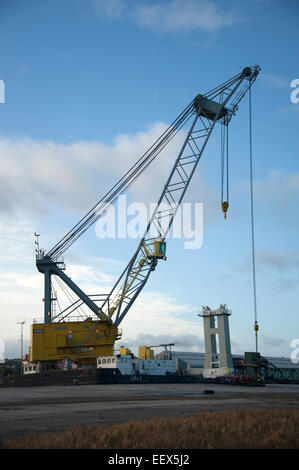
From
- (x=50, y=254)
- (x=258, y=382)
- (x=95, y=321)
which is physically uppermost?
(x=50, y=254)

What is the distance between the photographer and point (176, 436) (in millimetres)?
10211

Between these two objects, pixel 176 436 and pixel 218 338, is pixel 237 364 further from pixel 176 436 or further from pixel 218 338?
pixel 176 436

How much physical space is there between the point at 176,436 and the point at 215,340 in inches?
3786

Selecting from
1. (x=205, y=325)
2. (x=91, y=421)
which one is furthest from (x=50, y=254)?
(x=91, y=421)

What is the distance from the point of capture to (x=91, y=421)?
44.1 feet

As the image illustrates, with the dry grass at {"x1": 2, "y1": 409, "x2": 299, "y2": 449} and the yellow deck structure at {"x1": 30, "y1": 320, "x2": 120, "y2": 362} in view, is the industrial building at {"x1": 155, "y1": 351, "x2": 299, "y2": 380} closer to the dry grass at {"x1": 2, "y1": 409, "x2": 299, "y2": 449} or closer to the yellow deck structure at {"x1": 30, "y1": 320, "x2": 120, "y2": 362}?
the yellow deck structure at {"x1": 30, "y1": 320, "x2": 120, "y2": 362}

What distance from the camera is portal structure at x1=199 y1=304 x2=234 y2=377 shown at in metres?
96.8

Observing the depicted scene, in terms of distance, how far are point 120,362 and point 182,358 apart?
84787 millimetres

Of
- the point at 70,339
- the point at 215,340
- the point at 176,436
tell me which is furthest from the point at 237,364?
the point at 176,436

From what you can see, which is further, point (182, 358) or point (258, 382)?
point (182, 358)

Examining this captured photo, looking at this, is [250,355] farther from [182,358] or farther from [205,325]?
[182,358]

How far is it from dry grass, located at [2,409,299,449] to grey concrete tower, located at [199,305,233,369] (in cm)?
8788

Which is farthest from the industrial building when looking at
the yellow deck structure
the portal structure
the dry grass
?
the dry grass
